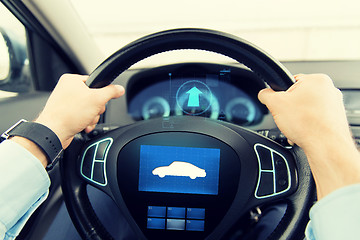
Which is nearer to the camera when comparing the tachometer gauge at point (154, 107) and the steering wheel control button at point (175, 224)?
the steering wheel control button at point (175, 224)

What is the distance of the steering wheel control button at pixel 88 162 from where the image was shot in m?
0.84

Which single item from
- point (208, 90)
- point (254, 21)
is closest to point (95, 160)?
point (208, 90)

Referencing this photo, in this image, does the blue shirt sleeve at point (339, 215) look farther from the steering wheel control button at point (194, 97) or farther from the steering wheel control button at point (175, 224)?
the steering wheel control button at point (194, 97)

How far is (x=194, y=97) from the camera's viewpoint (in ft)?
3.80

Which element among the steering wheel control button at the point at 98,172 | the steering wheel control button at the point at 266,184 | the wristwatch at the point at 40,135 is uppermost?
the wristwatch at the point at 40,135

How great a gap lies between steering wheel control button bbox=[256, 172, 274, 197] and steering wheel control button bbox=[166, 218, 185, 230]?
0.22 m

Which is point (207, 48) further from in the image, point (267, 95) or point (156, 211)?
point (156, 211)

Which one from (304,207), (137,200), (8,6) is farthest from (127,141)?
(8,6)

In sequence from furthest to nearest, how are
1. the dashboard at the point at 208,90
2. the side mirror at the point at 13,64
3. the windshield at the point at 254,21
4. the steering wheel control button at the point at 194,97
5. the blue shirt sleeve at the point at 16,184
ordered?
the windshield at the point at 254,21
the side mirror at the point at 13,64
the dashboard at the point at 208,90
the steering wheel control button at the point at 194,97
the blue shirt sleeve at the point at 16,184

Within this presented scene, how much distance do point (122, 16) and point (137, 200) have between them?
1326mm

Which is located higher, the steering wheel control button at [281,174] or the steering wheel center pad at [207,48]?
the steering wheel center pad at [207,48]

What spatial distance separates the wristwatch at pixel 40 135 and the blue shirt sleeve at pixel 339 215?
1.83 ft

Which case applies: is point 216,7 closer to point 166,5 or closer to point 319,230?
point 166,5

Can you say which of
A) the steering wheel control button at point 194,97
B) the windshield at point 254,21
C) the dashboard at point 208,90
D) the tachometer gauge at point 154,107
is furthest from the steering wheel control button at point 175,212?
the windshield at point 254,21
